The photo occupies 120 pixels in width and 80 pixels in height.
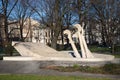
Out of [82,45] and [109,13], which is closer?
[82,45]

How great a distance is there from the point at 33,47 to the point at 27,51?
160 centimetres

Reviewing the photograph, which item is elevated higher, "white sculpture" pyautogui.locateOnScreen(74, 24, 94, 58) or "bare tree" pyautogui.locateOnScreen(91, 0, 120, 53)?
"bare tree" pyautogui.locateOnScreen(91, 0, 120, 53)

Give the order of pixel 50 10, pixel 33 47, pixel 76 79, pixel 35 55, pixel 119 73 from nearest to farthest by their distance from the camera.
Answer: pixel 76 79
pixel 119 73
pixel 35 55
pixel 33 47
pixel 50 10

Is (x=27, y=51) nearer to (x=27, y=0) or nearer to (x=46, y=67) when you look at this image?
(x=46, y=67)

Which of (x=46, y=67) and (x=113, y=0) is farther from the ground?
(x=113, y=0)

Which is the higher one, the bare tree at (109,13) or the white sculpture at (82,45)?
the bare tree at (109,13)

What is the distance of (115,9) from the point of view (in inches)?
1606

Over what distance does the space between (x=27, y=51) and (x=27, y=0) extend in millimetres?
16980

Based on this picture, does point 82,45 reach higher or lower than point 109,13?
lower

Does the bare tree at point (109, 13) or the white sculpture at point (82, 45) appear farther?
the bare tree at point (109, 13)

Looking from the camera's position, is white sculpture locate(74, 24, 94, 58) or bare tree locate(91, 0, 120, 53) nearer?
white sculpture locate(74, 24, 94, 58)

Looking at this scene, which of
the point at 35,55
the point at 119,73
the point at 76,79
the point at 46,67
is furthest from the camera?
the point at 35,55

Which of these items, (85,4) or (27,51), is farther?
(85,4)

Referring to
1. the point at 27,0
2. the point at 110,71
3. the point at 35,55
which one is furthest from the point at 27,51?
the point at 27,0
